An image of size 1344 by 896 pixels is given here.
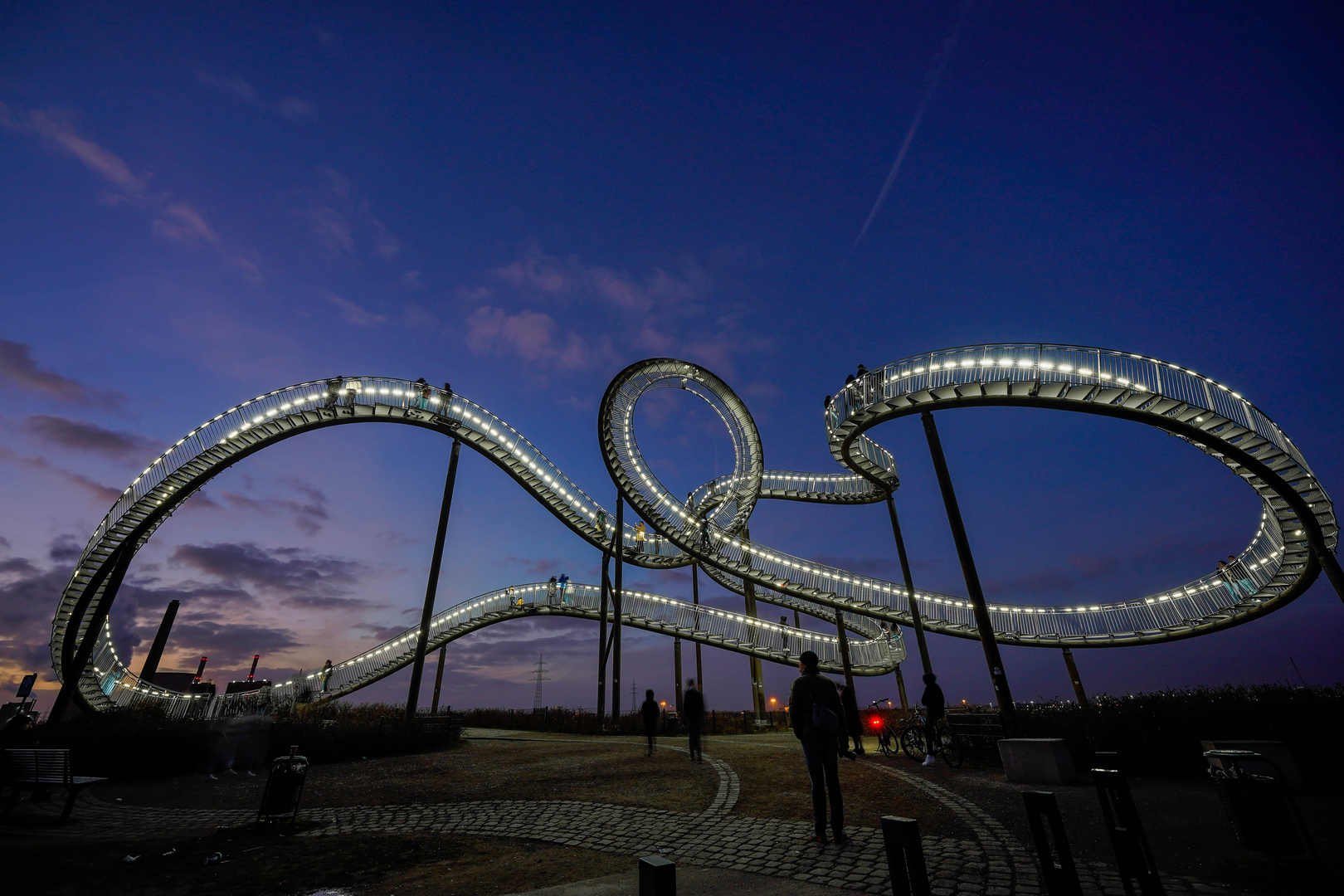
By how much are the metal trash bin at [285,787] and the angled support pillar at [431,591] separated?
11.9 m

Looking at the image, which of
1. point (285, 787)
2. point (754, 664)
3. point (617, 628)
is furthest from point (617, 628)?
point (285, 787)

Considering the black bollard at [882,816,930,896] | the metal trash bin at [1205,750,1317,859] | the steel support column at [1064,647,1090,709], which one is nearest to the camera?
the black bollard at [882,816,930,896]

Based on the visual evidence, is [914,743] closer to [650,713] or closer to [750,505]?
[650,713]

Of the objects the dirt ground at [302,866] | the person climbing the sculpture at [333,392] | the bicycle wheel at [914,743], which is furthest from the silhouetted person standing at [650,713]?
the person climbing the sculpture at [333,392]

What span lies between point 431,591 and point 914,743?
16.8m

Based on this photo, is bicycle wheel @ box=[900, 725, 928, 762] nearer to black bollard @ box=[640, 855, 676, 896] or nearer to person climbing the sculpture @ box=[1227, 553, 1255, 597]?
black bollard @ box=[640, 855, 676, 896]

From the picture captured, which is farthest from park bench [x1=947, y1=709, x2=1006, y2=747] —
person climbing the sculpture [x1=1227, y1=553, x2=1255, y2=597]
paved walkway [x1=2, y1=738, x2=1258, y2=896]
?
person climbing the sculpture [x1=1227, y1=553, x2=1255, y2=597]

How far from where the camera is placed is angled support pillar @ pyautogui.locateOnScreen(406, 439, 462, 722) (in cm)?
1947

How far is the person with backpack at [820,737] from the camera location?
618cm

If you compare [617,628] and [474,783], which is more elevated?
[617,628]

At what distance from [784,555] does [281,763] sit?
A: 68.5ft

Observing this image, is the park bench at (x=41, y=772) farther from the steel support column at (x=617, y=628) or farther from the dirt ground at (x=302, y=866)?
the steel support column at (x=617, y=628)

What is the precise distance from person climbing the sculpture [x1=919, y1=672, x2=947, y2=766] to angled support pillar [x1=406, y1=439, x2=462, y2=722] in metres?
16.2

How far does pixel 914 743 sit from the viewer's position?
518 inches
